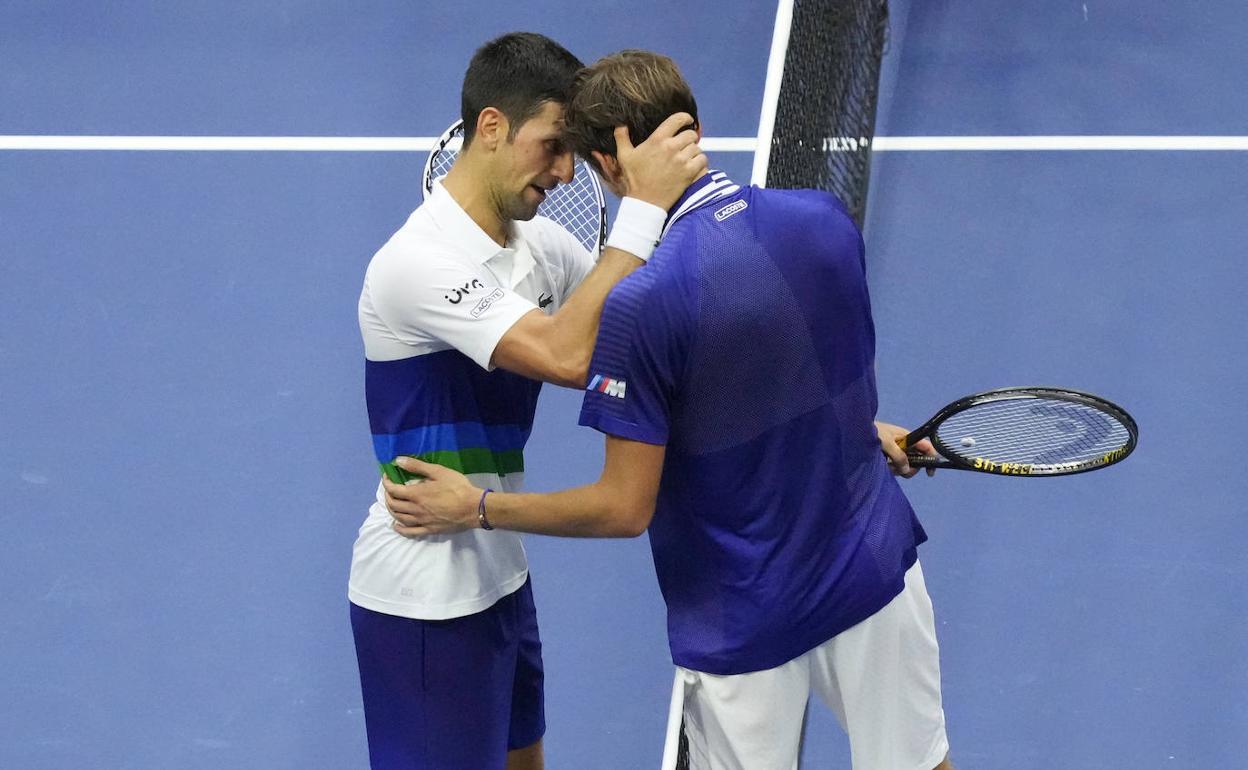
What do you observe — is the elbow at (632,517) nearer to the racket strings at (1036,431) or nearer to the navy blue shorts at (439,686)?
the navy blue shorts at (439,686)

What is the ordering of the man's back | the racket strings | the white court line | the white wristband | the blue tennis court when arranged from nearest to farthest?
the man's back
the white wristband
the racket strings
the blue tennis court
the white court line

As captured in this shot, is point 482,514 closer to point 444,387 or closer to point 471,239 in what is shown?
point 444,387

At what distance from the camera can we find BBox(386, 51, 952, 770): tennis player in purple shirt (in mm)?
3037

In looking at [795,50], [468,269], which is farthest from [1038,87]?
[468,269]

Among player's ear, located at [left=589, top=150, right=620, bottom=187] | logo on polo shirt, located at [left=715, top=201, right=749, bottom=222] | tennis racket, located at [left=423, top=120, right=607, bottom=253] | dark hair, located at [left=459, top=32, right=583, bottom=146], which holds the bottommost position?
tennis racket, located at [left=423, top=120, right=607, bottom=253]

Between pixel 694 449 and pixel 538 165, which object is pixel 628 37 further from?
pixel 694 449

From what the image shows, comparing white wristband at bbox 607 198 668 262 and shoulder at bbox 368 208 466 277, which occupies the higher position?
white wristband at bbox 607 198 668 262

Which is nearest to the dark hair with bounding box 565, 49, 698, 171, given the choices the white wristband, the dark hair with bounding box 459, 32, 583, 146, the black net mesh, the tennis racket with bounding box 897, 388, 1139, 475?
the white wristband

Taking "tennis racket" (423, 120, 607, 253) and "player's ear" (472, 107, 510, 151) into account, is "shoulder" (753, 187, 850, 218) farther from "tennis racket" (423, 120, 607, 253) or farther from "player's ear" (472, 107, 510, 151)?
"tennis racket" (423, 120, 607, 253)

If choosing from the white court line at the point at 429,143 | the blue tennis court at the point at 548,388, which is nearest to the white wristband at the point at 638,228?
the blue tennis court at the point at 548,388

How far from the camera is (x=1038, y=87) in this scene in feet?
23.0

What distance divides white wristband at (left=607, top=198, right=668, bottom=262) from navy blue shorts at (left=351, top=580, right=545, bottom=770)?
0.92 metres

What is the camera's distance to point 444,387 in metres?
3.47

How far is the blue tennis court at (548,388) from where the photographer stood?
15.8 feet
